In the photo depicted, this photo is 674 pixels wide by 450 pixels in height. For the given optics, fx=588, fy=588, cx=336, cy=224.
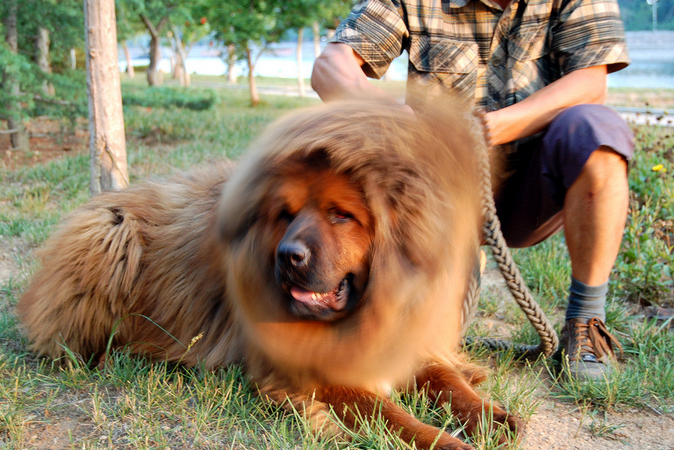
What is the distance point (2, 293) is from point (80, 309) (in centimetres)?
105

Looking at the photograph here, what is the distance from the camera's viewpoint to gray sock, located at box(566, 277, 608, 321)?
272cm

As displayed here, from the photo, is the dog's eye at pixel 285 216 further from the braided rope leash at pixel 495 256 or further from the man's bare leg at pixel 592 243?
the man's bare leg at pixel 592 243

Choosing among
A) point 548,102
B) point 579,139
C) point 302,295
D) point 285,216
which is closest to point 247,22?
point 548,102

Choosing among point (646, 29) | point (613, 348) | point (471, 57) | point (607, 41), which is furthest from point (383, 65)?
point (646, 29)

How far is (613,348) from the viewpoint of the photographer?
2.87m

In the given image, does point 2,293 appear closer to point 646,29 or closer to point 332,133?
point 332,133

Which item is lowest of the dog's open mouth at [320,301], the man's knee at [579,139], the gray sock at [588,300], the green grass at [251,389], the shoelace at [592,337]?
the green grass at [251,389]

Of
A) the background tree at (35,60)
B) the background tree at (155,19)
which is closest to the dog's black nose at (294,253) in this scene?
the background tree at (35,60)

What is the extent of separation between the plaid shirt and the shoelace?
1.15m

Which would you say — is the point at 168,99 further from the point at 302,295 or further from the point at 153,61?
the point at 153,61

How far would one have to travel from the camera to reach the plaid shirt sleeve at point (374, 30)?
3027 mm

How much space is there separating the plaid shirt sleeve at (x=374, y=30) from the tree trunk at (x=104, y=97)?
2143mm

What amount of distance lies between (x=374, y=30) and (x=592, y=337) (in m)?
1.85

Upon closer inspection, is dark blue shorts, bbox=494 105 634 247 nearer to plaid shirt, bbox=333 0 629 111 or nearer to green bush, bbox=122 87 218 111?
plaid shirt, bbox=333 0 629 111
